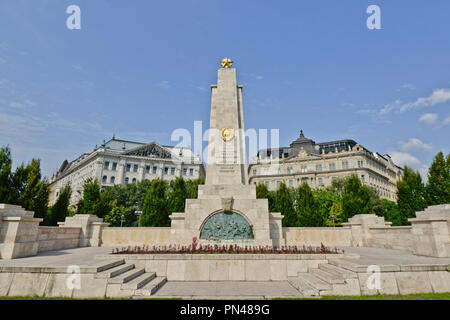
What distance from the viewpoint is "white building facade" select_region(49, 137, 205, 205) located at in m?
63.7

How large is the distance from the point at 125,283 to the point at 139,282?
454 mm

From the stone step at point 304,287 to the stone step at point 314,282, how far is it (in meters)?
0.13

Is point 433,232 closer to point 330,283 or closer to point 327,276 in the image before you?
point 327,276

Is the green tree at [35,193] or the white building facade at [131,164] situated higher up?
the white building facade at [131,164]

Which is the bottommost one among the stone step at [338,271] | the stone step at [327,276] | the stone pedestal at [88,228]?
the stone step at [327,276]

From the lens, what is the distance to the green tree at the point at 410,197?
24875mm

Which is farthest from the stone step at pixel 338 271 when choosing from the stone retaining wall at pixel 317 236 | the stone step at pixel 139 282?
the stone retaining wall at pixel 317 236

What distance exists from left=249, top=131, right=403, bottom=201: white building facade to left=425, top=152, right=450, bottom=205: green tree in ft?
121

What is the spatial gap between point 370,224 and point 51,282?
1930 centimetres

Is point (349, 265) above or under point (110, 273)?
above

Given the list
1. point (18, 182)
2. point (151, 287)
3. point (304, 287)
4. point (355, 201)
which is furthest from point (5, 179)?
point (355, 201)

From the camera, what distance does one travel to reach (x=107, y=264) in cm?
795

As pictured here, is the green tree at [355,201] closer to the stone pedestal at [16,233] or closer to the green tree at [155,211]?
the green tree at [155,211]
